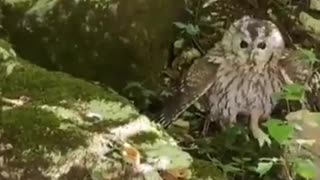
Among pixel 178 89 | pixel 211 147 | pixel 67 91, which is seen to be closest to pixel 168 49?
pixel 178 89

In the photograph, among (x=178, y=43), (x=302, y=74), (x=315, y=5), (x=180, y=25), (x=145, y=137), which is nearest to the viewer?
(x=145, y=137)

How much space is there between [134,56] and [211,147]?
521mm

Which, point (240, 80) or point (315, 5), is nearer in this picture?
point (240, 80)

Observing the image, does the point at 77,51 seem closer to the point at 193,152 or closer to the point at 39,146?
the point at 193,152

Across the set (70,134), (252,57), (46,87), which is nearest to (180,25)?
(252,57)

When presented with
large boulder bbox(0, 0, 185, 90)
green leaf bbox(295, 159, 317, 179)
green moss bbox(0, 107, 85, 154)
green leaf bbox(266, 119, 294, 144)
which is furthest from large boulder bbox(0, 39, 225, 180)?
large boulder bbox(0, 0, 185, 90)

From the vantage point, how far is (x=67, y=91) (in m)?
3.68

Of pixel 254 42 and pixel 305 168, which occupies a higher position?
pixel 254 42

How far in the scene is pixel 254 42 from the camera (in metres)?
4.92

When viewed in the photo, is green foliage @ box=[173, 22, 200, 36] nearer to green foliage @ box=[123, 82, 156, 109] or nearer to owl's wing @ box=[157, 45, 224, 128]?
owl's wing @ box=[157, 45, 224, 128]

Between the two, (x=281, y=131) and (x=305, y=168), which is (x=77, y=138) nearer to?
(x=281, y=131)

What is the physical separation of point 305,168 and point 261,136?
979mm

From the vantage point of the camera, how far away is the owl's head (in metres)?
4.93

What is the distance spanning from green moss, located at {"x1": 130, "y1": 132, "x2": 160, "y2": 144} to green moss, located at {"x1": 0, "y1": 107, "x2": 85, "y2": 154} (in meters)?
0.18
